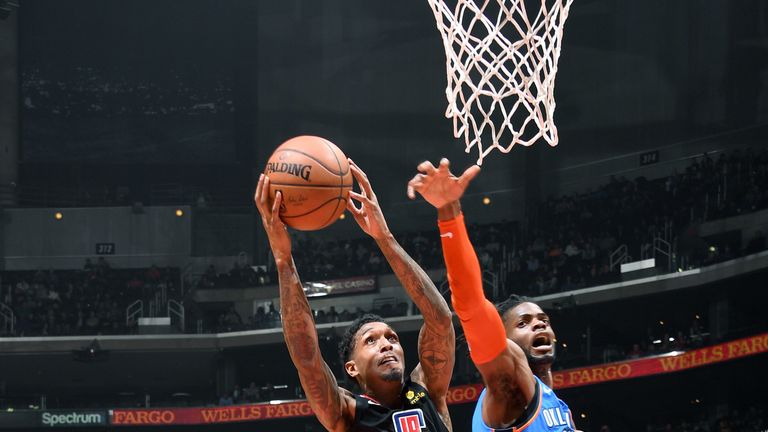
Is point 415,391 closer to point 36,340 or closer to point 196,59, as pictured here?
point 36,340

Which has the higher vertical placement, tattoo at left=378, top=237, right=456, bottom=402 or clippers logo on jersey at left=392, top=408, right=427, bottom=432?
tattoo at left=378, top=237, right=456, bottom=402

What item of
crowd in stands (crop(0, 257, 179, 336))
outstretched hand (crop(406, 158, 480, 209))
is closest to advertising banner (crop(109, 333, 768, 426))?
crowd in stands (crop(0, 257, 179, 336))

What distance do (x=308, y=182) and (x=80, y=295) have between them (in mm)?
17171

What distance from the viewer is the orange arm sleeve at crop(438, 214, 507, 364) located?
321cm

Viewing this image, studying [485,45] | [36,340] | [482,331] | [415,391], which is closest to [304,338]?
[415,391]

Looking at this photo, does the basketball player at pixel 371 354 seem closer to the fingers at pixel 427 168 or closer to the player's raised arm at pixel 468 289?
the player's raised arm at pixel 468 289

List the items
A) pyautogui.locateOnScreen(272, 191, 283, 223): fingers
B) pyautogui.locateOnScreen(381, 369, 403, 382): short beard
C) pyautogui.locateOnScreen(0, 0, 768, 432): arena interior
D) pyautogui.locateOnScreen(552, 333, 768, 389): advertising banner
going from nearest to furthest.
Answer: pyautogui.locateOnScreen(272, 191, 283, 223): fingers → pyautogui.locateOnScreen(381, 369, 403, 382): short beard → pyautogui.locateOnScreen(552, 333, 768, 389): advertising banner → pyautogui.locateOnScreen(0, 0, 768, 432): arena interior

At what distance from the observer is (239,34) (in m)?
21.8

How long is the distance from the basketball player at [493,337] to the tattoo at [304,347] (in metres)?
0.65

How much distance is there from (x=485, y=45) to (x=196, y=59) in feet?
54.7

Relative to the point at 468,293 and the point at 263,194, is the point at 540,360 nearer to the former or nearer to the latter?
the point at 468,293

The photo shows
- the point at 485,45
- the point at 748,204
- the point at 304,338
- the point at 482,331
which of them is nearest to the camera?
the point at 482,331

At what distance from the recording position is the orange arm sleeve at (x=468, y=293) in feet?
10.5

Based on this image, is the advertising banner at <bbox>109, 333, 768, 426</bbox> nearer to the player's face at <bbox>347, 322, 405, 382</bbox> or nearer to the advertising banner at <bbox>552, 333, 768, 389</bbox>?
the advertising banner at <bbox>552, 333, 768, 389</bbox>
